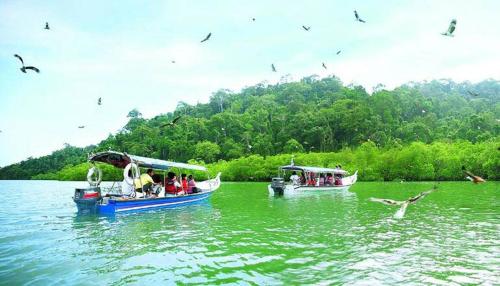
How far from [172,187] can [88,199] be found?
17.5 feet

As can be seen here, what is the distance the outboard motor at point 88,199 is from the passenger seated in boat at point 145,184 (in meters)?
1.81

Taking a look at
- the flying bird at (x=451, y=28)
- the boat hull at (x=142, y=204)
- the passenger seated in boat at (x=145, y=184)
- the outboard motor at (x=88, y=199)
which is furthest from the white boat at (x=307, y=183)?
the flying bird at (x=451, y=28)

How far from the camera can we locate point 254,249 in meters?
10.6

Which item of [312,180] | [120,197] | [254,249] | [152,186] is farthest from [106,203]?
[312,180]

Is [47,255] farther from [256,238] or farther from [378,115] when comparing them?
[378,115]

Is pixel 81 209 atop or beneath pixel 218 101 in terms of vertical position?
beneath

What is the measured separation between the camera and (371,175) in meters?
59.1

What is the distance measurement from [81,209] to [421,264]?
14.7m

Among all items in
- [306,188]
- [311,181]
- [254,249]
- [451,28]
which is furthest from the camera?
[311,181]

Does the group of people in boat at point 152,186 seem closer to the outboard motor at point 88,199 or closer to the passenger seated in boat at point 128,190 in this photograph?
the passenger seated in boat at point 128,190

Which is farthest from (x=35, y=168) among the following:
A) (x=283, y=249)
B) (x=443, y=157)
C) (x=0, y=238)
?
(x=283, y=249)

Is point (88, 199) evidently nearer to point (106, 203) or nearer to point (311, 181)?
point (106, 203)

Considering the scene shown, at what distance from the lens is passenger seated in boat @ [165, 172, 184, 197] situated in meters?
21.8

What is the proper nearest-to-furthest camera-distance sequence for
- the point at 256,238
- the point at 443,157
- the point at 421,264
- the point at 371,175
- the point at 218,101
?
the point at 421,264 → the point at 256,238 → the point at 443,157 → the point at 371,175 → the point at 218,101
